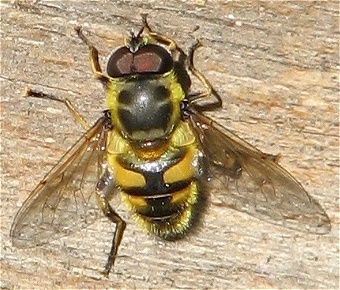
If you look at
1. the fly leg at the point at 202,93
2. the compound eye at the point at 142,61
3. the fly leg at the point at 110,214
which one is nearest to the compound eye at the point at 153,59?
the compound eye at the point at 142,61

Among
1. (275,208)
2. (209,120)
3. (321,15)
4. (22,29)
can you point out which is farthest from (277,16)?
(22,29)

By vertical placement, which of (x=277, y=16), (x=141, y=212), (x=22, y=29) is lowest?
(x=141, y=212)

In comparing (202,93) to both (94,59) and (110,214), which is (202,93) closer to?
(94,59)

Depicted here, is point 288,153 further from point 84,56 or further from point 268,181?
point 84,56

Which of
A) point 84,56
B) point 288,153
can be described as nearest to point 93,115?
point 84,56

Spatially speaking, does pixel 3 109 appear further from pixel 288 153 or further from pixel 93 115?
pixel 288 153

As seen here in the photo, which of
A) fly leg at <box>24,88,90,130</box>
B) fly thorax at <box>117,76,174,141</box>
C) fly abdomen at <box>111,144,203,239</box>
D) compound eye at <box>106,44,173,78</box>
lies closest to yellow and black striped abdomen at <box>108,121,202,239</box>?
fly abdomen at <box>111,144,203,239</box>

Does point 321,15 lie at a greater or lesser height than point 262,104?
greater

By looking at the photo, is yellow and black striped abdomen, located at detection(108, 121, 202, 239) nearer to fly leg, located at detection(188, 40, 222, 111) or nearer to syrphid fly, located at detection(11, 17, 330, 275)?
syrphid fly, located at detection(11, 17, 330, 275)

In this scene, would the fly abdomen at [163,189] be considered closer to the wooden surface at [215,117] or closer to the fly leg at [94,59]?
the wooden surface at [215,117]
